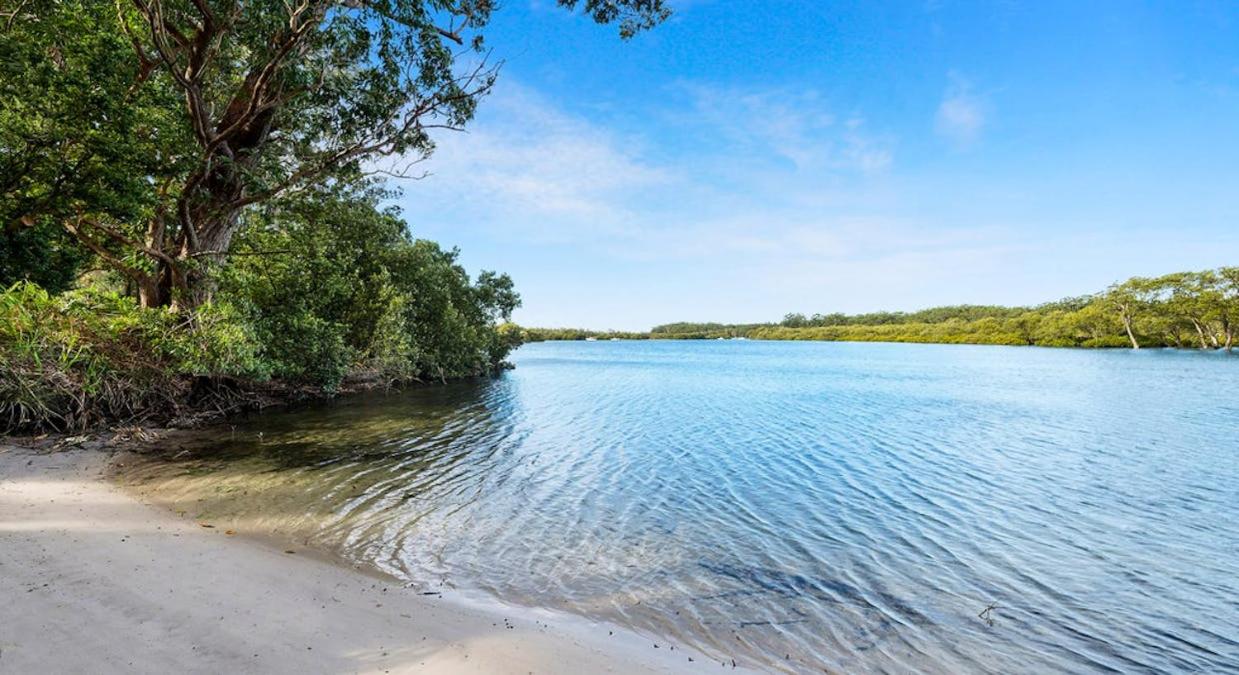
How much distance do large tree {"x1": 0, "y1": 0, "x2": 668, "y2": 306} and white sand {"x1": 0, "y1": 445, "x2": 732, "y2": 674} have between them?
10.2 m

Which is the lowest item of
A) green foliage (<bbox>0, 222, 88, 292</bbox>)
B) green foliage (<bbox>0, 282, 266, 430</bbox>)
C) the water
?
the water

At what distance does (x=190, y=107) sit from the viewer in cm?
1333

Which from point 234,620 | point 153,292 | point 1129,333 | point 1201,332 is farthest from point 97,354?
point 1129,333

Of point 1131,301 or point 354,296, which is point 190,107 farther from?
point 1131,301

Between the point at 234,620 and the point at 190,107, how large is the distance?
14.8 meters

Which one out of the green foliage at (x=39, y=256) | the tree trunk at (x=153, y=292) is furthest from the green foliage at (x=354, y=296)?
the green foliage at (x=39, y=256)

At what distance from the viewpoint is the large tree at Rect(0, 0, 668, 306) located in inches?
439

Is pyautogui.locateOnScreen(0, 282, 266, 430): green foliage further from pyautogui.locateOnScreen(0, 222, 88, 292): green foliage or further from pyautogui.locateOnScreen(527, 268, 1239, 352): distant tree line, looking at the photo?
pyautogui.locateOnScreen(527, 268, 1239, 352): distant tree line

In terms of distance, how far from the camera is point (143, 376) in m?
14.5

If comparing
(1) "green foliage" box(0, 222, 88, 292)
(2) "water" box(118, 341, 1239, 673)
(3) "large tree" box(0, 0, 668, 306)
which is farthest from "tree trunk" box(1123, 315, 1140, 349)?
(1) "green foliage" box(0, 222, 88, 292)

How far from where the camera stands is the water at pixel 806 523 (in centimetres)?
568

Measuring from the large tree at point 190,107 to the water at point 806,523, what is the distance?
7137 mm

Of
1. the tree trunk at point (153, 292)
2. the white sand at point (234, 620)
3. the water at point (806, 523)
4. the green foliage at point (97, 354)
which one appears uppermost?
the tree trunk at point (153, 292)

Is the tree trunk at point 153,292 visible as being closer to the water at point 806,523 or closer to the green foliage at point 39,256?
the green foliage at point 39,256
